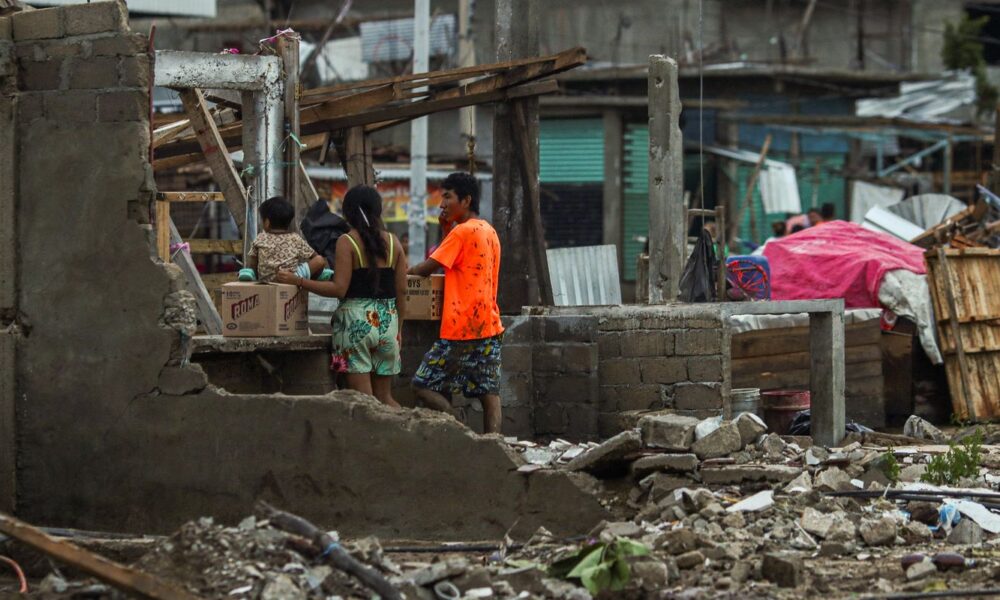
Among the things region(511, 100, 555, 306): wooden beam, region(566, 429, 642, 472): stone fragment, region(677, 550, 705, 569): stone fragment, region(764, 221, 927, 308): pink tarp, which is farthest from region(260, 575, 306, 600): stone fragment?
region(764, 221, 927, 308): pink tarp

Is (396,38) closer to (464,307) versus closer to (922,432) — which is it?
(922,432)

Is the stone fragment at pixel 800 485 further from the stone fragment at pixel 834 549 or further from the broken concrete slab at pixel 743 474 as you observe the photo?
the stone fragment at pixel 834 549

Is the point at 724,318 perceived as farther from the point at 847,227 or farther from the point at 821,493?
the point at 847,227

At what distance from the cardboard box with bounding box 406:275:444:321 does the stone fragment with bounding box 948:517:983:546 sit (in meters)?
3.16

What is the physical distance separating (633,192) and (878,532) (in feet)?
65.1

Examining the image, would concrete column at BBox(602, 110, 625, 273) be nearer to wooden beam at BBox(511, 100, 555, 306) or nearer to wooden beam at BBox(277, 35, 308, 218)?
wooden beam at BBox(511, 100, 555, 306)

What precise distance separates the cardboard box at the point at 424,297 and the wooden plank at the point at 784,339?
4540 millimetres

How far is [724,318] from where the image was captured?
918 cm

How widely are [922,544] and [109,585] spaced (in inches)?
143

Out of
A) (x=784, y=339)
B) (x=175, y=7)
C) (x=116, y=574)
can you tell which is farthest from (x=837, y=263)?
(x=175, y=7)

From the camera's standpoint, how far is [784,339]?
12805 millimetres

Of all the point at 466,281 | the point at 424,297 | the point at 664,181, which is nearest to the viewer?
the point at 466,281

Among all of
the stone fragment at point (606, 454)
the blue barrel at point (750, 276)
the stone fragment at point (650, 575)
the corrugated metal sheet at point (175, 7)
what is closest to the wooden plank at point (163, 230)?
the stone fragment at point (606, 454)

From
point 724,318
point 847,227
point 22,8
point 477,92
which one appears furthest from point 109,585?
point 847,227
